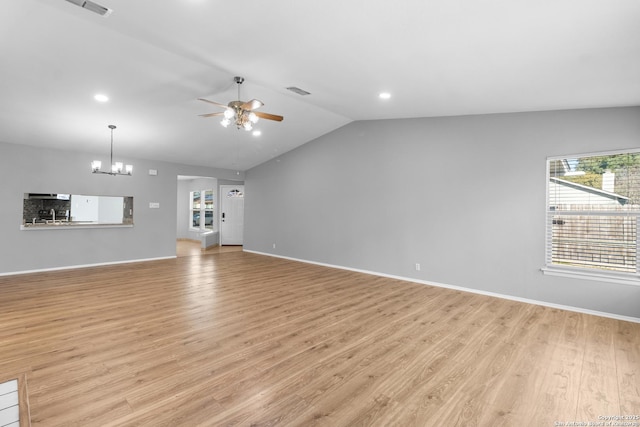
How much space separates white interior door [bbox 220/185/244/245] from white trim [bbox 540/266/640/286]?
8.83m

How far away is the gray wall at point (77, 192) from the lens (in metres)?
5.81

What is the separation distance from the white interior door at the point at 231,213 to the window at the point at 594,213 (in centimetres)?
876

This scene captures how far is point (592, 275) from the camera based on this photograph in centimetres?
398

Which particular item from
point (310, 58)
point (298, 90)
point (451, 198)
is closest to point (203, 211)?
point (298, 90)

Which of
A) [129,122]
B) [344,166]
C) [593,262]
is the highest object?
[129,122]

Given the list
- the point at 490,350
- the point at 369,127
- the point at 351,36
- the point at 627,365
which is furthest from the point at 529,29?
the point at 369,127

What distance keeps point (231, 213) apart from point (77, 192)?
15.1 ft

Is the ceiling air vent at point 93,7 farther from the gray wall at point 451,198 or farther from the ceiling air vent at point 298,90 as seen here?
the gray wall at point 451,198

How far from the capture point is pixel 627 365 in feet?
8.64

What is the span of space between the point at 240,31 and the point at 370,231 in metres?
4.43

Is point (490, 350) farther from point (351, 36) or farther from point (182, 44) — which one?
point (182, 44)

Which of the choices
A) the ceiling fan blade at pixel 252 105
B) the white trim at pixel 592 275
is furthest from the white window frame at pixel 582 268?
the ceiling fan blade at pixel 252 105

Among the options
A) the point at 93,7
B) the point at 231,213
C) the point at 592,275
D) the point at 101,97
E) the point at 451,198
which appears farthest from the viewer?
the point at 231,213

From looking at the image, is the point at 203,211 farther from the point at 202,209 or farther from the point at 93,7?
the point at 93,7
